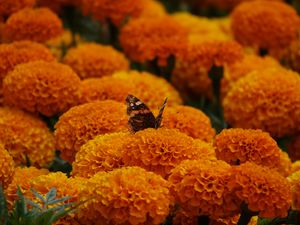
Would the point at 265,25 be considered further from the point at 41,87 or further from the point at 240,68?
the point at 41,87

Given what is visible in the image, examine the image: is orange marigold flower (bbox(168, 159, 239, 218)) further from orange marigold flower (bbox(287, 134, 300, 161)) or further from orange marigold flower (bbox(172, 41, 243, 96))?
orange marigold flower (bbox(172, 41, 243, 96))

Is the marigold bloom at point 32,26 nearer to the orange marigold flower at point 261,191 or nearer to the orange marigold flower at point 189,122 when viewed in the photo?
the orange marigold flower at point 189,122

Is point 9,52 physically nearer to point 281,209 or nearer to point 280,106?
point 280,106

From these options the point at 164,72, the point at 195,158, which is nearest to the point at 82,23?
the point at 164,72

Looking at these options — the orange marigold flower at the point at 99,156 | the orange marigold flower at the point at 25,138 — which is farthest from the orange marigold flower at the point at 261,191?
the orange marigold flower at the point at 25,138

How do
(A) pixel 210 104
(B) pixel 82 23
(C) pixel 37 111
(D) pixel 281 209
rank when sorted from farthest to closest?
(B) pixel 82 23 < (A) pixel 210 104 < (C) pixel 37 111 < (D) pixel 281 209

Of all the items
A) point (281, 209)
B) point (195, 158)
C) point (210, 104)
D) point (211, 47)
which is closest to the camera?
point (281, 209)

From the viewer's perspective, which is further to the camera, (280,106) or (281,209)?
(280,106)
